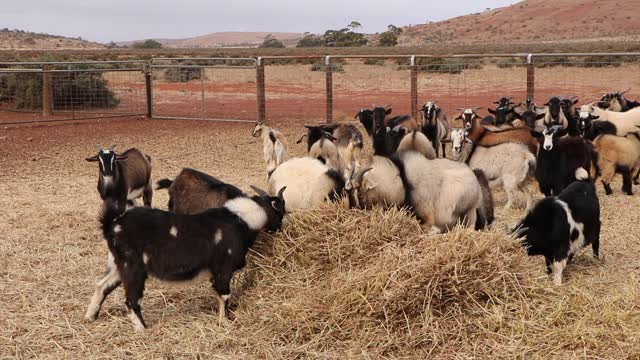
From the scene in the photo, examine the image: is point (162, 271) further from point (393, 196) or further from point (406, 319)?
point (393, 196)

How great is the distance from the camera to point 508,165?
11.8 m

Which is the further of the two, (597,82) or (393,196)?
(597,82)

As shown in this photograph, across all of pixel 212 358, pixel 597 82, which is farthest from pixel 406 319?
pixel 597 82

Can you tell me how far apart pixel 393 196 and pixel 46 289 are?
3.70 metres

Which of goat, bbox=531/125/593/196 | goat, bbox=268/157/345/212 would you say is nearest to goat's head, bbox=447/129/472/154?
goat, bbox=531/125/593/196

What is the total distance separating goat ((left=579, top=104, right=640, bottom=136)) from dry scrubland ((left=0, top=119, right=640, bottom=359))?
6975 mm

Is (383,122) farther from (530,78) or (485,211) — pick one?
Result: (485,211)

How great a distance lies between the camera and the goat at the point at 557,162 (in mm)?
11344

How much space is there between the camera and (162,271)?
6.61 m

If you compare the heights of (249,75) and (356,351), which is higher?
(249,75)

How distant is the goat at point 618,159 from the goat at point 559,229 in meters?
4.85

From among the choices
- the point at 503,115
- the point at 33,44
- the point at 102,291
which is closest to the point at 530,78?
the point at 503,115

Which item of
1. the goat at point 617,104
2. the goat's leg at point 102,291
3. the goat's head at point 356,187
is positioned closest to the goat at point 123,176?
the goat's leg at point 102,291

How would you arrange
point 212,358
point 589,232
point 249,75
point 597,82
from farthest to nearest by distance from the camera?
point 249,75
point 597,82
point 589,232
point 212,358
